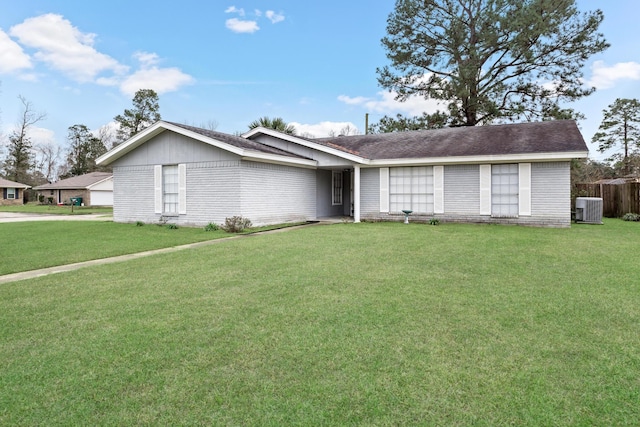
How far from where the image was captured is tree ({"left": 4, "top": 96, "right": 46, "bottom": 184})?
1747 inches

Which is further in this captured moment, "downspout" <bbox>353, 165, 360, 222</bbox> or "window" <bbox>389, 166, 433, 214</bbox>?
"downspout" <bbox>353, 165, 360, 222</bbox>

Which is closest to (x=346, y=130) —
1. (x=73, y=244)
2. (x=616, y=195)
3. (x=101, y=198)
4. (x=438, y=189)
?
(x=101, y=198)

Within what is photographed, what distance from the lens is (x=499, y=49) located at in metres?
23.7

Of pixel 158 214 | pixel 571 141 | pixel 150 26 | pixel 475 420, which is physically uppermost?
pixel 150 26

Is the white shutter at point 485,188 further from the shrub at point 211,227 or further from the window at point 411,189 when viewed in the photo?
the shrub at point 211,227

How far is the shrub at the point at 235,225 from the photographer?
12.0 meters

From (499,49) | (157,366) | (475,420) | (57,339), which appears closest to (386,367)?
(475,420)

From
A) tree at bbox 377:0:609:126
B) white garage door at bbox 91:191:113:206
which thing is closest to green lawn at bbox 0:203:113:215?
white garage door at bbox 91:191:113:206

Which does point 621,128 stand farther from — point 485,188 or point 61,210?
point 61,210

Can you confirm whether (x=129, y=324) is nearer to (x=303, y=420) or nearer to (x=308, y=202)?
(x=303, y=420)

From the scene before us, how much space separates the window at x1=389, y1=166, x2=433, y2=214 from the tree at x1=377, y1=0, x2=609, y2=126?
38.0ft

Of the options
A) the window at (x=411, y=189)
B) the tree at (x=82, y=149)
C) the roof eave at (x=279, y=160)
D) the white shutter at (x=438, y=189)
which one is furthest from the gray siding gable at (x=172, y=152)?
the tree at (x=82, y=149)

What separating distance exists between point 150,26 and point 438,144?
51.2 feet

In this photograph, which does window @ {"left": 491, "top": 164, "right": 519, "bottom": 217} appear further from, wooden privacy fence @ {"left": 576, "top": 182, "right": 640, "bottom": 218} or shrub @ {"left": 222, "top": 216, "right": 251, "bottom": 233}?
shrub @ {"left": 222, "top": 216, "right": 251, "bottom": 233}
